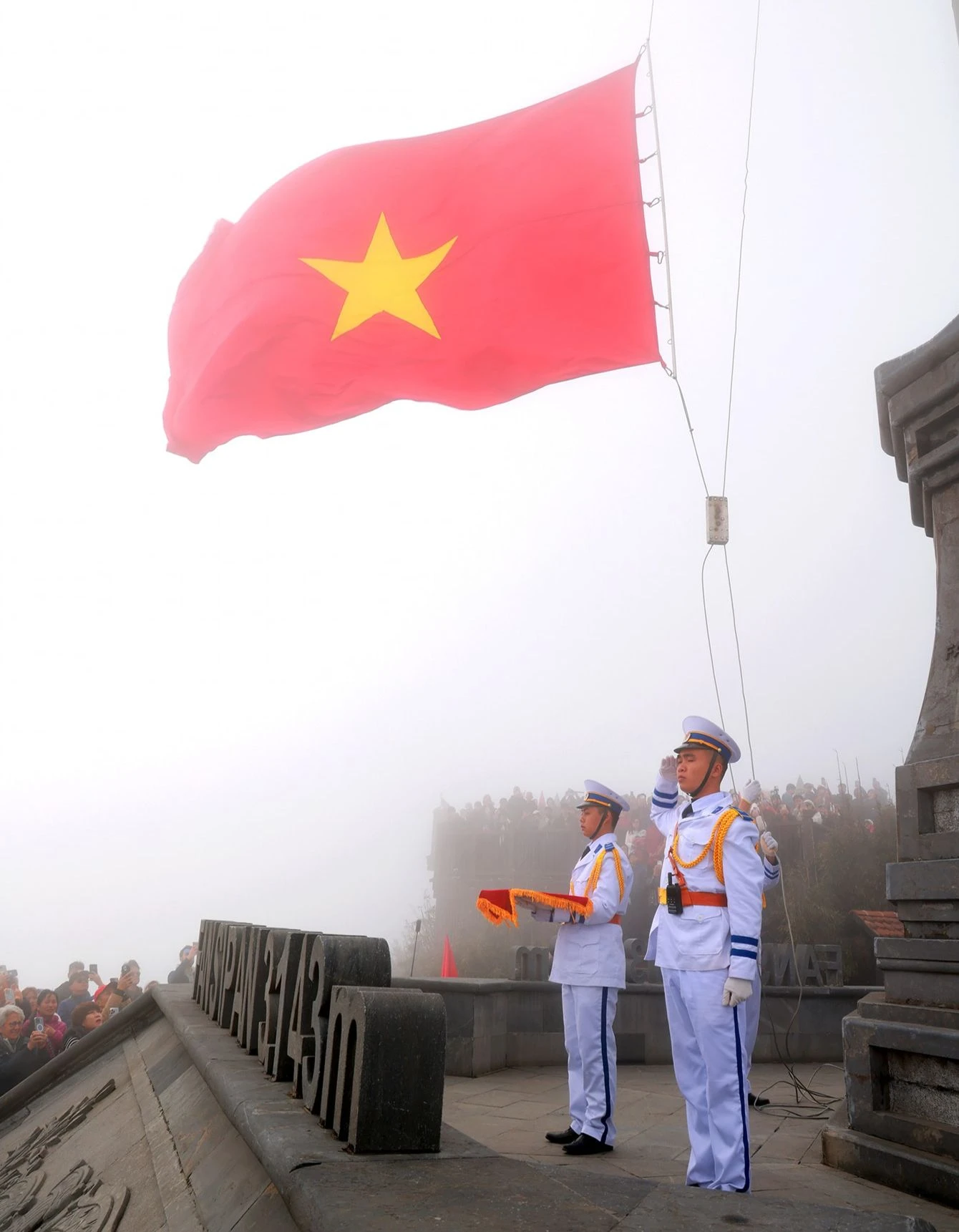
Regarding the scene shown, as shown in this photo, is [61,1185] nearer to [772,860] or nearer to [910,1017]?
[910,1017]

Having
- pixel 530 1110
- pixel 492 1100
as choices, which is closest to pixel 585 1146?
pixel 530 1110

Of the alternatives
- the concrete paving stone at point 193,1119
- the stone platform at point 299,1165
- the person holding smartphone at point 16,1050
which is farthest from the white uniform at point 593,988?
the person holding smartphone at point 16,1050

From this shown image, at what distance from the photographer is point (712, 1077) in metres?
3.89

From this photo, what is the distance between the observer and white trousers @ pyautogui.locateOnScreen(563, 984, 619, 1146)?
16.0 feet

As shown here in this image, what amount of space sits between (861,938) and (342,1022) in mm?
16503

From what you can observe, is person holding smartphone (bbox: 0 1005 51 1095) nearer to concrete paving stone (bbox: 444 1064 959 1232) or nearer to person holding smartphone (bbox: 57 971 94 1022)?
person holding smartphone (bbox: 57 971 94 1022)

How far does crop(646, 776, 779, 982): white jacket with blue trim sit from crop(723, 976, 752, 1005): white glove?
0.07ft

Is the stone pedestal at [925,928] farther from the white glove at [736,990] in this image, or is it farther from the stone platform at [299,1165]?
the white glove at [736,990]

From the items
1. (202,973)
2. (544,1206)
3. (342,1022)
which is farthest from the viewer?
(202,973)

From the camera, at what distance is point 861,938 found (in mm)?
16438

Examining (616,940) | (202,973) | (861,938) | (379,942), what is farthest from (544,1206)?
(861,938)

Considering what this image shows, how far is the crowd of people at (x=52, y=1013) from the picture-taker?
7812mm

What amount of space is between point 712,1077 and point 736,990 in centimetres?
41

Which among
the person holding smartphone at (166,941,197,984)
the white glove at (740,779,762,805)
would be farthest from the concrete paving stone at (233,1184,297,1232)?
the person holding smartphone at (166,941,197,984)
